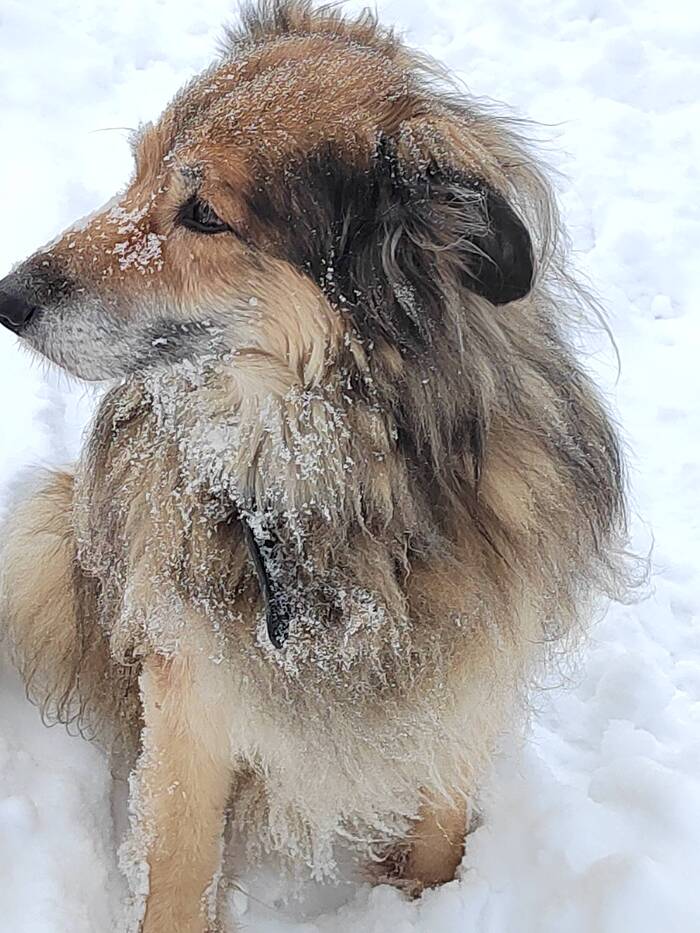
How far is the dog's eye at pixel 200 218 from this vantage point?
157cm

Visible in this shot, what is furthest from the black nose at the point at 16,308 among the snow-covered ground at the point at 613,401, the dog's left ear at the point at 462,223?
the snow-covered ground at the point at 613,401

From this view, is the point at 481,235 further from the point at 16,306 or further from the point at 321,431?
the point at 16,306

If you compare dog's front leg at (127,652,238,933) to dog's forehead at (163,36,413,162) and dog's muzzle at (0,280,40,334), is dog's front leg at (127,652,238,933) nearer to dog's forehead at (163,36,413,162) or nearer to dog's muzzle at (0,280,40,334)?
dog's muzzle at (0,280,40,334)

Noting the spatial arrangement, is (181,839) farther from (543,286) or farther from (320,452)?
(543,286)

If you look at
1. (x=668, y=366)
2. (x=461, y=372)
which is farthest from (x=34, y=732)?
(x=668, y=366)

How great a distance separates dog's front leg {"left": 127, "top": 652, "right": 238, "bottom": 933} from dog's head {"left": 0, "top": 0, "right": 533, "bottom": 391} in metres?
A: 0.55

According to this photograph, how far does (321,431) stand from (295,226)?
294 mm

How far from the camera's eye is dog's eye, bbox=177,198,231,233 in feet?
5.16

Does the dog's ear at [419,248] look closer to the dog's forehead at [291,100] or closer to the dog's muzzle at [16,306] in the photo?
the dog's forehead at [291,100]

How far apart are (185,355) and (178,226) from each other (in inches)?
8.1

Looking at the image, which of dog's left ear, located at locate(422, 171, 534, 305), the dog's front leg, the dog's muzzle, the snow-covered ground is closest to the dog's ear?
dog's left ear, located at locate(422, 171, 534, 305)

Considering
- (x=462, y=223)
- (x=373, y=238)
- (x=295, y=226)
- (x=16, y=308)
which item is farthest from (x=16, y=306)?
(x=462, y=223)

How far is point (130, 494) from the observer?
1874 mm

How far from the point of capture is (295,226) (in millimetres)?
1548
